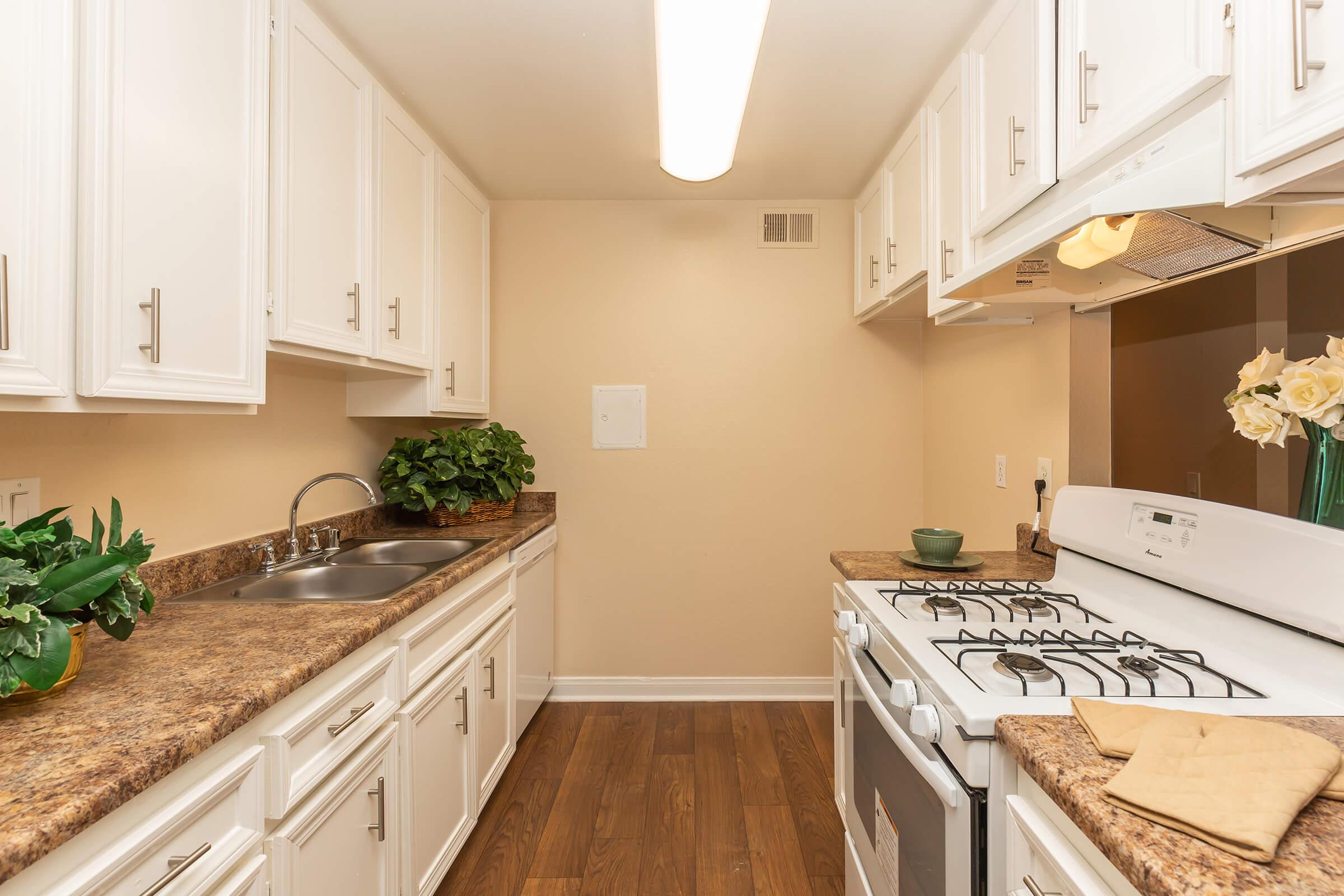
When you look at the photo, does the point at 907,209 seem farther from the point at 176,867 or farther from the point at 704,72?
the point at 176,867

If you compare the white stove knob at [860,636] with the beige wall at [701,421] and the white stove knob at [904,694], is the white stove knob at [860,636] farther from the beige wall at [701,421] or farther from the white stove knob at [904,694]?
the beige wall at [701,421]

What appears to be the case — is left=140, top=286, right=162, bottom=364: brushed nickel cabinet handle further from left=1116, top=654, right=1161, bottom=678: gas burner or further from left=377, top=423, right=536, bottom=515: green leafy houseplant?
left=1116, top=654, right=1161, bottom=678: gas burner

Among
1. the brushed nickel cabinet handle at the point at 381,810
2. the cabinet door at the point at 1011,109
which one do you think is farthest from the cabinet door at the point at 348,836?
the cabinet door at the point at 1011,109

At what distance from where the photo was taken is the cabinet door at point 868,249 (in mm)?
2612

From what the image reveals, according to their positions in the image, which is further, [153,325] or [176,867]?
[153,325]

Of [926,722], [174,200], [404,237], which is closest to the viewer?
[926,722]

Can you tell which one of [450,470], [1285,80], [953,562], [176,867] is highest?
[1285,80]

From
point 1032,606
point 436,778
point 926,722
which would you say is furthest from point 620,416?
point 926,722

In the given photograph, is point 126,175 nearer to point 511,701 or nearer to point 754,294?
point 511,701

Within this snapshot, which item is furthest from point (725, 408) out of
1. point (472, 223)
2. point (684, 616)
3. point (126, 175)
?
point (126, 175)

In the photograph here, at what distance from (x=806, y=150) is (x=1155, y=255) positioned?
1554 millimetres

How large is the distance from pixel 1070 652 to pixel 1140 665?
0.38 feet

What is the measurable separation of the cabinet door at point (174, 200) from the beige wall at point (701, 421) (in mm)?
1721

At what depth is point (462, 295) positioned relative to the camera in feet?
8.57
